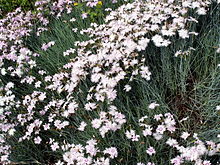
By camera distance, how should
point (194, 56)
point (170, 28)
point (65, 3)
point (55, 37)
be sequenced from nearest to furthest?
1. point (170, 28)
2. point (194, 56)
3. point (55, 37)
4. point (65, 3)

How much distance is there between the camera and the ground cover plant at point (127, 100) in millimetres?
2197

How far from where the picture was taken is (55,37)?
3.95 m

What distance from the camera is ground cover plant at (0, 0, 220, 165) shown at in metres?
2.20

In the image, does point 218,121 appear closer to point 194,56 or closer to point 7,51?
point 194,56

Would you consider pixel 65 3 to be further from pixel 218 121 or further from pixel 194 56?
pixel 218 121

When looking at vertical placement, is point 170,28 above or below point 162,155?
above

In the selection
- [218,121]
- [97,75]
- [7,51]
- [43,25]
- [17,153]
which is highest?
[43,25]

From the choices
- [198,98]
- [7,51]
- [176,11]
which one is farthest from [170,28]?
[7,51]

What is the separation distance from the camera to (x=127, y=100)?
2.39 metres

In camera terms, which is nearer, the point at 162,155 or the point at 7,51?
the point at 162,155

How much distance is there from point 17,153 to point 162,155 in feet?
4.66

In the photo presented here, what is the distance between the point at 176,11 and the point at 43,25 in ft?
7.97

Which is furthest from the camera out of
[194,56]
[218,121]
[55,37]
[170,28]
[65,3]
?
[65,3]

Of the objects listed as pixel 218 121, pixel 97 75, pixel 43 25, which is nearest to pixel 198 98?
pixel 218 121
